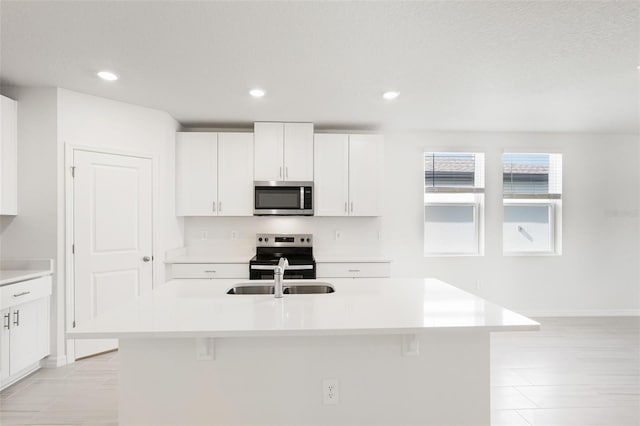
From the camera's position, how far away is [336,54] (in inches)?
93.0

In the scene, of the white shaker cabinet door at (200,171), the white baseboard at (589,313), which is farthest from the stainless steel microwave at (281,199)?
the white baseboard at (589,313)

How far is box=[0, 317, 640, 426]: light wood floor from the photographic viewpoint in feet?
7.49

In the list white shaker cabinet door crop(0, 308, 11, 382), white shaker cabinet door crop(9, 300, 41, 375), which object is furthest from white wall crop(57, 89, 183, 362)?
white shaker cabinet door crop(0, 308, 11, 382)

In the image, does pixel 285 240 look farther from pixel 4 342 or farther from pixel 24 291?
pixel 4 342

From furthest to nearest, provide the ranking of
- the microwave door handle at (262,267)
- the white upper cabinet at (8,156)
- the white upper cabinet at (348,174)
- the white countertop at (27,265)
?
1. the white upper cabinet at (348,174)
2. the microwave door handle at (262,267)
3. the white countertop at (27,265)
4. the white upper cabinet at (8,156)

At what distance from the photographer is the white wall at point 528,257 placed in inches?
176

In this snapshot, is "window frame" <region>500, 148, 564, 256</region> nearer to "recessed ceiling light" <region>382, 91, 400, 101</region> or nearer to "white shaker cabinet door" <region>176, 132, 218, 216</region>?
"recessed ceiling light" <region>382, 91, 400, 101</region>

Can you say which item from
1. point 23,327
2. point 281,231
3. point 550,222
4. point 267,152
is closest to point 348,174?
point 267,152

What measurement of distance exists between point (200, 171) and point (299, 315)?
2.79 m

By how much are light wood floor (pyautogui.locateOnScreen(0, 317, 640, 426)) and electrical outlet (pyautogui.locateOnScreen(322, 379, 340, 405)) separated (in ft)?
3.75

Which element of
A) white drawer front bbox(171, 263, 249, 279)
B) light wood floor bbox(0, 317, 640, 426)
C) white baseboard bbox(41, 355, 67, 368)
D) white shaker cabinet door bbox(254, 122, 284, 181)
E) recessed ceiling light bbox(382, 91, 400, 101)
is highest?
recessed ceiling light bbox(382, 91, 400, 101)

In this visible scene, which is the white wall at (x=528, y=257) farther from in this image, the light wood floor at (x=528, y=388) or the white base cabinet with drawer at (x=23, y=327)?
the white base cabinet with drawer at (x=23, y=327)

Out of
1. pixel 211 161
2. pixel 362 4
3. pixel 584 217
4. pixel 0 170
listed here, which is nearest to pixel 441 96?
pixel 362 4

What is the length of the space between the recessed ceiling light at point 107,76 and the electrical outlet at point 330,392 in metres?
2.66
